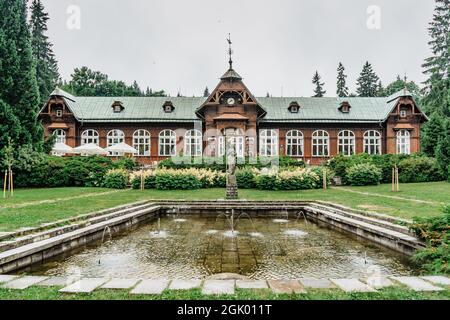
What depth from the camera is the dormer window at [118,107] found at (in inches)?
Result: 1296

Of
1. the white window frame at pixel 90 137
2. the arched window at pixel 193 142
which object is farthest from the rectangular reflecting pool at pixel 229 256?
the white window frame at pixel 90 137

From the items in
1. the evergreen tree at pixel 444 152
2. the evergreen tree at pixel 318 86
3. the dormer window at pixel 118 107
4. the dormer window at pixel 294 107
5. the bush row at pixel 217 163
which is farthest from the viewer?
the evergreen tree at pixel 318 86

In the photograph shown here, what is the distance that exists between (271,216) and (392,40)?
24.2 ft

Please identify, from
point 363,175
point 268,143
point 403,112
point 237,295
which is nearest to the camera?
point 237,295

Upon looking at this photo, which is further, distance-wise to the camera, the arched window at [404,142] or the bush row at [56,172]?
the arched window at [404,142]

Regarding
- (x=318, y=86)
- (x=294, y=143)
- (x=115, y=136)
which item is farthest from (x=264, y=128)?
(x=318, y=86)

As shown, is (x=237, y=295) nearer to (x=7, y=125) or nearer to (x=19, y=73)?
(x=7, y=125)

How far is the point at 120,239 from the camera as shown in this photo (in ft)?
27.9

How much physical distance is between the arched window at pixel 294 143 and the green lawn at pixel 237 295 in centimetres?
2845

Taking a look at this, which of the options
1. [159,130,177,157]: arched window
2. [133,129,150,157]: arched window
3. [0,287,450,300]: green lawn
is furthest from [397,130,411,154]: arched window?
[0,287,450,300]: green lawn

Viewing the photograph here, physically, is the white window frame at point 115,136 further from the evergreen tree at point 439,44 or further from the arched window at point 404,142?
the evergreen tree at point 439,44

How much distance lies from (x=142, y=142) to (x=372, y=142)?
21914mm

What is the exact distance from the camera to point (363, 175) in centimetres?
2186
